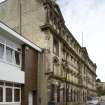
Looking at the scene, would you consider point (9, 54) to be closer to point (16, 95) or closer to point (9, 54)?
point (9, 54)

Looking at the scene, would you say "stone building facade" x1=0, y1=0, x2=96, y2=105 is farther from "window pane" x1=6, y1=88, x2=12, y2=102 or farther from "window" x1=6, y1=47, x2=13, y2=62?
"window" x1=6, y1=47, x2=13, y2=62

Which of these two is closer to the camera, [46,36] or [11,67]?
[11,67]

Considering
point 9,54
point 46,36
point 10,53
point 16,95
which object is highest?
point 46,36

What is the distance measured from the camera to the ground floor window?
21.3m

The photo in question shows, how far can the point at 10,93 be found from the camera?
22.8 meters

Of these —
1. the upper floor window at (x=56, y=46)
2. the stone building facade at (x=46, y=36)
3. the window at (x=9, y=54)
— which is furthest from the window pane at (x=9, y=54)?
the upper floor window at (x=56, y=46)

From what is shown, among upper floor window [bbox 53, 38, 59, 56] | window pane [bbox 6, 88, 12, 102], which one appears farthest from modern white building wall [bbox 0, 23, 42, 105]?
upper floor window [bbox 53, 38, 59, 56]

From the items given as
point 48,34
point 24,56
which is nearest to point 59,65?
point 48,34

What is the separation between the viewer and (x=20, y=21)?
34.3 m

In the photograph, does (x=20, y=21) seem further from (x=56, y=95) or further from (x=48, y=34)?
(x=56, y=95)

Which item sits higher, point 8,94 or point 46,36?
point 46,36

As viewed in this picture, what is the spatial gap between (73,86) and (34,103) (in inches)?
709

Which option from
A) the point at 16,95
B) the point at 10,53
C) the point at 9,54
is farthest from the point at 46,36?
the point at 16,95

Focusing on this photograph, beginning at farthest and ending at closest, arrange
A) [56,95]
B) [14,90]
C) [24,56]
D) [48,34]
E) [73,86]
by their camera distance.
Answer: [73,86] → [56,95] → [48,34] → [24,56] → [14,90]
